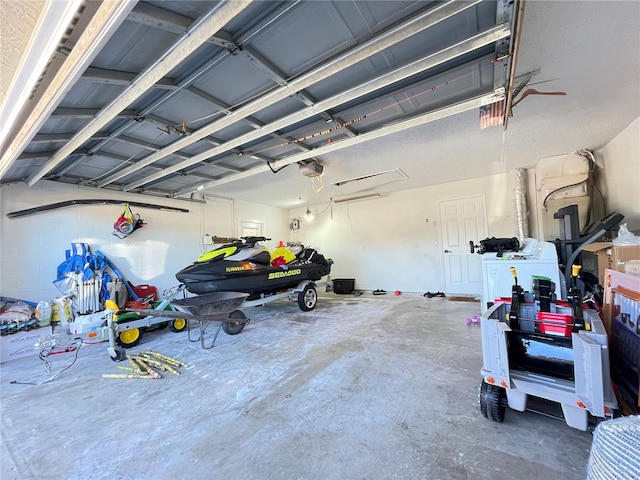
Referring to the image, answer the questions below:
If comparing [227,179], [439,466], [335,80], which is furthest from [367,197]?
[439,466]

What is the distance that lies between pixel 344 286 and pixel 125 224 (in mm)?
4938

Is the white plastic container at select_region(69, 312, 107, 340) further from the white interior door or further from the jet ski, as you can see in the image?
the white interior door

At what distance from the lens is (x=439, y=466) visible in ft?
3.93

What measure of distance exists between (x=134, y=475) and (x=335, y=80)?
2.78 meters

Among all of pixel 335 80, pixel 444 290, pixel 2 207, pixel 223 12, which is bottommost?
pixel 444 290

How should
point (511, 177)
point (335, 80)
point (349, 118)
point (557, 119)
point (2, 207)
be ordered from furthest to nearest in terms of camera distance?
point (511, 177), point (2, 207), point (557, 119), point (349, 118), point (335, 80)

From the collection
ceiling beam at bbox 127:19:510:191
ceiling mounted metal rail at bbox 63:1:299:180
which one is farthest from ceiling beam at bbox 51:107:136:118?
ceiling beam at bbox 127:19:510:191

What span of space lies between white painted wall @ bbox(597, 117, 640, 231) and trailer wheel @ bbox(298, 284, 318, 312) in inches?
179

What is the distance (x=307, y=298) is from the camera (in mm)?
4801

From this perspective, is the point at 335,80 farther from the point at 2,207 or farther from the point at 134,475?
the point at 2,207

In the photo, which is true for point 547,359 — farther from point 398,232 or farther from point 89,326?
point 398,232

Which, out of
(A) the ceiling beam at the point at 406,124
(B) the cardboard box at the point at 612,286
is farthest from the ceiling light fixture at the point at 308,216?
(B) the cardboard box at the point at 612,286

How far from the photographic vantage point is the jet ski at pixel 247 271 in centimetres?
356

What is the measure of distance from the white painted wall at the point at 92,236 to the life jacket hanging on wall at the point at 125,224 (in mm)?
94
